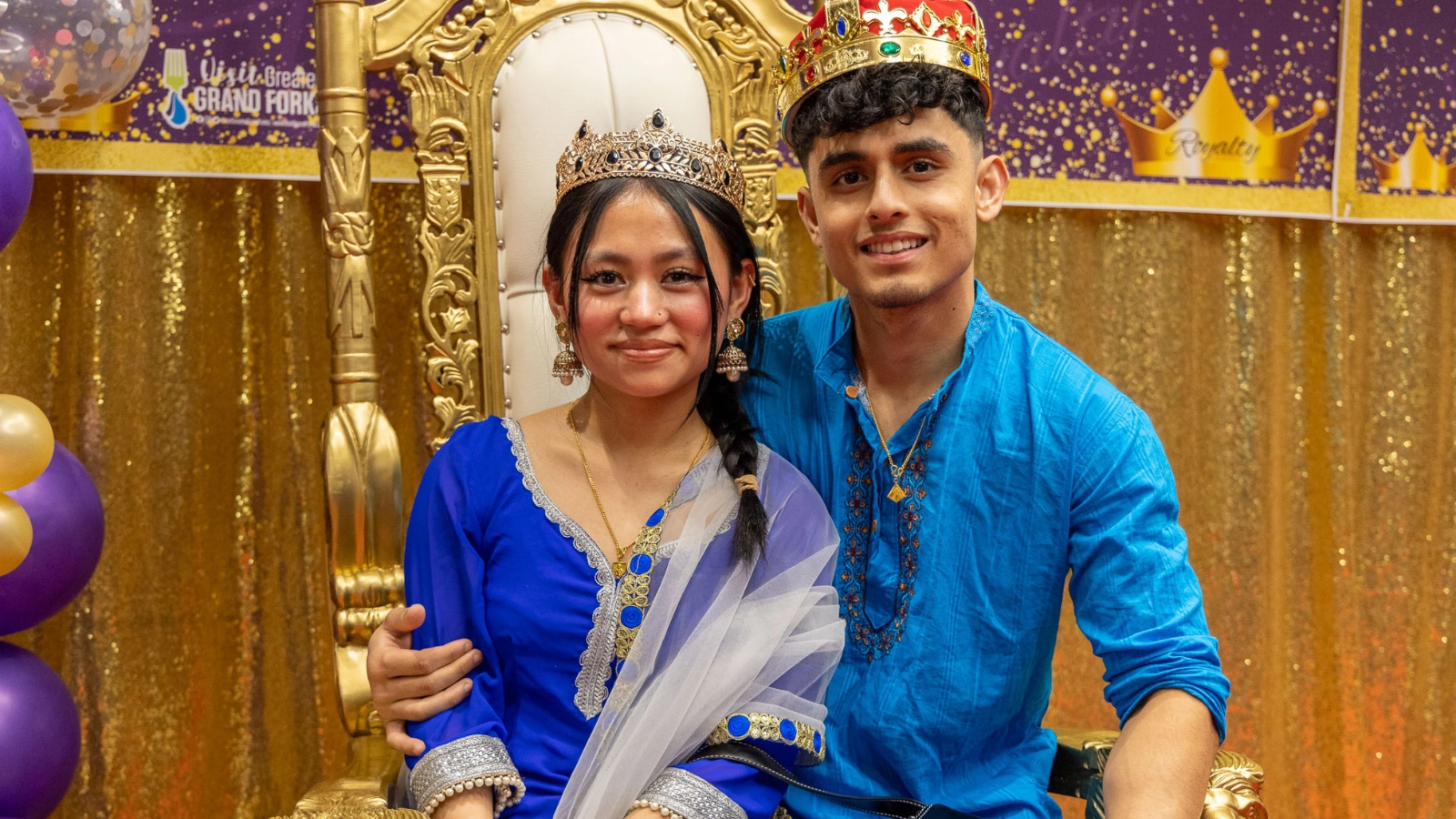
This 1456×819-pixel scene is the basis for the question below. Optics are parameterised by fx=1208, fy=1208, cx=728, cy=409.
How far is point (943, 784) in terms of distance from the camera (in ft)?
4.86

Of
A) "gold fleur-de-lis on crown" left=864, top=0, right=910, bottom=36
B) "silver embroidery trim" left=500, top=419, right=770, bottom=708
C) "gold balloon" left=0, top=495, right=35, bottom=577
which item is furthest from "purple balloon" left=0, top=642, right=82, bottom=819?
"gold fleur-de-lis on crown" left=864, top=0, right=910, bottom=36

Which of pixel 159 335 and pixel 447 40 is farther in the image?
pixel 159 335

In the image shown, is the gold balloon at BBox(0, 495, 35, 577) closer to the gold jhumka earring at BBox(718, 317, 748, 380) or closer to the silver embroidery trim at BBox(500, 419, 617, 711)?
the silver embroidery trim at BBox(500, 419, 617, 711)

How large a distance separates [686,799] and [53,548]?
1.09 meters

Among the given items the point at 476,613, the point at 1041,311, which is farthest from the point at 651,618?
the point at 1041,311

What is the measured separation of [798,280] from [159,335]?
125cm

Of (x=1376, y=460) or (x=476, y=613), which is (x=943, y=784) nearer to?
(x=476, y=613)

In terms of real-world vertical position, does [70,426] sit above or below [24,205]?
below

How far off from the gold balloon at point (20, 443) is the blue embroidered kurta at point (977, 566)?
1.13 metres

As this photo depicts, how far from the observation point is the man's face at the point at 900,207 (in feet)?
4.73

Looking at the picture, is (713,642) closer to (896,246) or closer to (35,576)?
(896,246)

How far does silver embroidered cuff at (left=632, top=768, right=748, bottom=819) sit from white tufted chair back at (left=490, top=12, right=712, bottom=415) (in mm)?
770

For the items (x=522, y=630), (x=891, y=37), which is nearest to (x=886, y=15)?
(x=891, y=37)

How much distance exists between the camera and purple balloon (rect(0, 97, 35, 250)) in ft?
5.62
